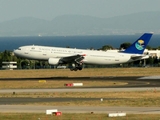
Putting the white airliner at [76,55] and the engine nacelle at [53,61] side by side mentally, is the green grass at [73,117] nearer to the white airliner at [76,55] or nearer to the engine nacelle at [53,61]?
the engine nacelle at [53,61]

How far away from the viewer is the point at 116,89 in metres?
57.2

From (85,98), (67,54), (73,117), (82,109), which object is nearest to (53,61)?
(67,54)

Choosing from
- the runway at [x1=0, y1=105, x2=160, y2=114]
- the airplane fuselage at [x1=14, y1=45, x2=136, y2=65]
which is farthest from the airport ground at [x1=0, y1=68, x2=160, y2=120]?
the airplane fuselage at [x1=14, y1=45, x2=136, y2=65]

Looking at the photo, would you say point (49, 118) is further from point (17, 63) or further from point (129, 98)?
point (17, 63)

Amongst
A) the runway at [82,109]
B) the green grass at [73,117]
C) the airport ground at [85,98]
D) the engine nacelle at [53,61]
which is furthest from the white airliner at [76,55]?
the green grass at [73,117]

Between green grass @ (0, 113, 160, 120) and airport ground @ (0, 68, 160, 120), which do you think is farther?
airport ground @ (0, 68, 160, 120)

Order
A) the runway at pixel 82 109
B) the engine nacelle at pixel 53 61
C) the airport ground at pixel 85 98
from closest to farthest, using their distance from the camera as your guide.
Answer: the runway at pixel 82 109 → the airport ground at pixel 85 98 → the engine nacelle at pixel 53 61

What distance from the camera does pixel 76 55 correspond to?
292 feet

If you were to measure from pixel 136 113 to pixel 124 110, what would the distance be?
2.01 m

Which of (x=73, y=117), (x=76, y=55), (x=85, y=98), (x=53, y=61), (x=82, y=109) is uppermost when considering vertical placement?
(x=76, y=55)

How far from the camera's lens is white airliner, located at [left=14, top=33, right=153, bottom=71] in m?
88.4

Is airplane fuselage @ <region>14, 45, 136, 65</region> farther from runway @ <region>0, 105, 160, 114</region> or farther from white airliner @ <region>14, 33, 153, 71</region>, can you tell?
runway @ <region>0, 105, 160, 114</region>

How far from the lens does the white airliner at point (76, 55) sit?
88.4 metres

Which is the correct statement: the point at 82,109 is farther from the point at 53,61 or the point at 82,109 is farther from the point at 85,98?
the point at 53,61
